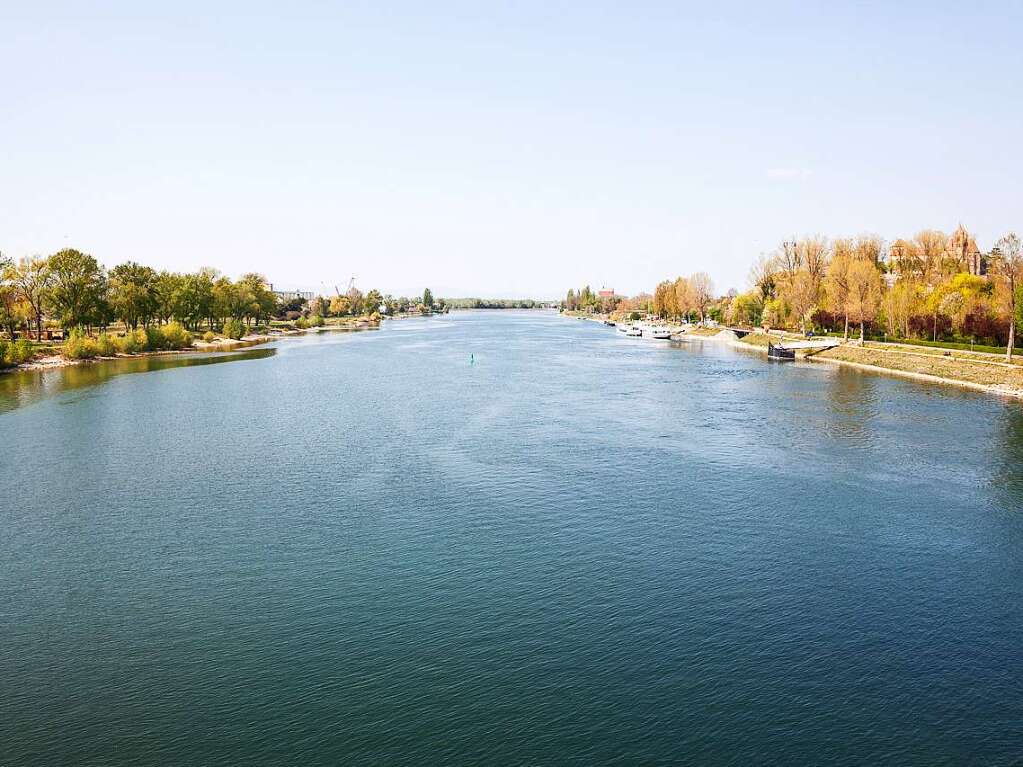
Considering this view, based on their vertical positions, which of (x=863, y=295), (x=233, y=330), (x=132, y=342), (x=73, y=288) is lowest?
(x=132, y=342)

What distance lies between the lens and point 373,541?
71.3 feet

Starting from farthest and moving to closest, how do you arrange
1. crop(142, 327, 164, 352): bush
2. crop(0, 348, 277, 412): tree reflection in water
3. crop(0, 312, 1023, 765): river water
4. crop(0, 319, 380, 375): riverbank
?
crop(142, 327, 164, 352): bush < crop(0, 319, 380, 375): riverbank < crop(0, 348, 277, 412): tree reflection in water < crop(0, 312, 1023, 765): river water

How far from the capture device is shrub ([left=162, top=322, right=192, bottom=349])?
298 ft

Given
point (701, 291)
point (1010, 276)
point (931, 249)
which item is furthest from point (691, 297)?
A: point (1010, 276)

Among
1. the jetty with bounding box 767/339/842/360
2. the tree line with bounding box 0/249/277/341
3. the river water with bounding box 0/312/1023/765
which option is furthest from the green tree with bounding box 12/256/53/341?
the jetty with bounding box 767/339/842/360

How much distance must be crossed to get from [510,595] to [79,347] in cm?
7351

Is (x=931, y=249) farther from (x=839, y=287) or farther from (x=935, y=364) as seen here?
(x=935, y=364)

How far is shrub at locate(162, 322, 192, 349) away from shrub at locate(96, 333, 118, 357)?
969cm

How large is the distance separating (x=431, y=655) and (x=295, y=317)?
178900 millimetres

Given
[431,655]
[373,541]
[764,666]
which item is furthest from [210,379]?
[764,666]

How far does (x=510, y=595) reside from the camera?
18047mm

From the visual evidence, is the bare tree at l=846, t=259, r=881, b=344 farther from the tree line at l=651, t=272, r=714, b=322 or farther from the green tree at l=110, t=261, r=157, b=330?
the green tree at l=110, t=261, r=157, b=330

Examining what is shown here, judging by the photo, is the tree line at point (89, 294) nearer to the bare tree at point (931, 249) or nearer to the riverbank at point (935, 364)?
the riverbank at point (935, 364)

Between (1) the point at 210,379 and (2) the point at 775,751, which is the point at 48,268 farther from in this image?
(2) the point at 775,751
